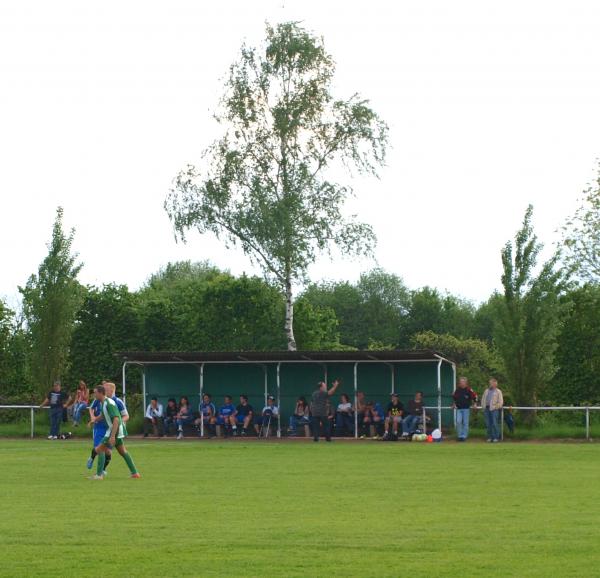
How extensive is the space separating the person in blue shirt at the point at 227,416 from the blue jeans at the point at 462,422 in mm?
6931

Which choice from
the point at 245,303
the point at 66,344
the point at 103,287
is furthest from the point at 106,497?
the point at 103,287

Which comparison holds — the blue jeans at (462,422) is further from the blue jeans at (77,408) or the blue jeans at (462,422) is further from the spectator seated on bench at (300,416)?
the blue jeans at (77,408)

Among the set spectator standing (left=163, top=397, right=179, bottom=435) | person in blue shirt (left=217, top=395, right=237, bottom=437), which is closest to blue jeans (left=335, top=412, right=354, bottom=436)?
person in blue shirt (left=217, top=395, right=237, bottom=437)

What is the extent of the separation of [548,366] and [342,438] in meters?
6.17

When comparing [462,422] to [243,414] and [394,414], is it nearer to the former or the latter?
[394,414]

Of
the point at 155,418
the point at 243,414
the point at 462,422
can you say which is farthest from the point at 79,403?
the point at 462,422

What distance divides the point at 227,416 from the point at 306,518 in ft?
74.1

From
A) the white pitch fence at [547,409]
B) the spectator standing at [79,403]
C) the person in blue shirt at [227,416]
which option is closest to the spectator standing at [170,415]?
the person in blue shirt at [227,416]

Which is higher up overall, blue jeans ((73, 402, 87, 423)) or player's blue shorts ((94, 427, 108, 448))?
blue jeans ((73, 402, 87, 423))

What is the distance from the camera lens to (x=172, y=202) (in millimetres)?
50188

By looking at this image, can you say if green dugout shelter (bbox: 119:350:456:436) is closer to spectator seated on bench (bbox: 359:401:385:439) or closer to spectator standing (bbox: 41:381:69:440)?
spectator seated on bench (bbox: 359:401:385:439)

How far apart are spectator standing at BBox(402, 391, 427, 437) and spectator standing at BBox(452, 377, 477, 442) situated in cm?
116

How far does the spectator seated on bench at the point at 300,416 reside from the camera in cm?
3634

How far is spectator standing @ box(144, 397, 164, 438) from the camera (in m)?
37.2
